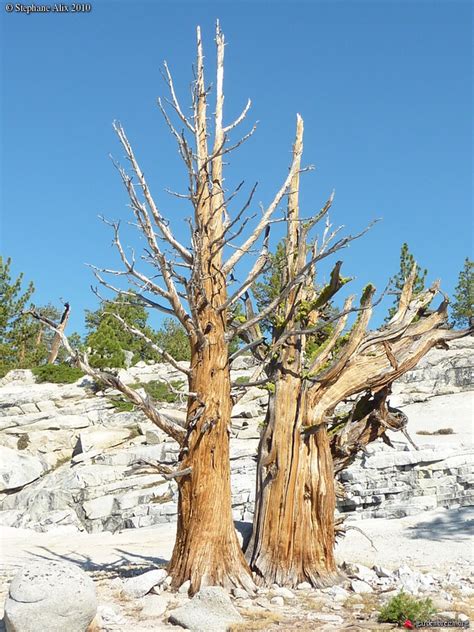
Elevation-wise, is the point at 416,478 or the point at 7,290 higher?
the point at 7,290

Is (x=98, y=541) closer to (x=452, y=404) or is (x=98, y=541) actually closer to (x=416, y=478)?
(x=416, y=478)

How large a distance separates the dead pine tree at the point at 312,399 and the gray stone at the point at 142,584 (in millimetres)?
1370

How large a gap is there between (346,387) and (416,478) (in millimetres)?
8016

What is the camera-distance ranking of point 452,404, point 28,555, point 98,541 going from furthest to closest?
point 452,404 < point 98,541 < point 28,555

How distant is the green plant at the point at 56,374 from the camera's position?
109 feet

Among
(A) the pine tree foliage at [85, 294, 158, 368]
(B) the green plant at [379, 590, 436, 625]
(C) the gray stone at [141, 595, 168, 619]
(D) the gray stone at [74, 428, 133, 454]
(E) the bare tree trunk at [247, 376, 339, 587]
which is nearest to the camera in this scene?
(B) the green plant at [379, 590, 436, 625]

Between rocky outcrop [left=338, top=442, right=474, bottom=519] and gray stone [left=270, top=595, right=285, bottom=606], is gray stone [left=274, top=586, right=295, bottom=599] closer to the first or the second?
gray stone [left=270, top=595, right=285, bottom=606]

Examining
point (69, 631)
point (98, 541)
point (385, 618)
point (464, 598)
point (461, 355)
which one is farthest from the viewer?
point (461, 355)

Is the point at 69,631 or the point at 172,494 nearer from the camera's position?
the point at 69,631

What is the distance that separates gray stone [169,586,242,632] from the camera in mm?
6656

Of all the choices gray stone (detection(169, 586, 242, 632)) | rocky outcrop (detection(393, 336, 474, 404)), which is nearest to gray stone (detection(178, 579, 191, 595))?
gray stone (detection(169, 586, 242, 632))

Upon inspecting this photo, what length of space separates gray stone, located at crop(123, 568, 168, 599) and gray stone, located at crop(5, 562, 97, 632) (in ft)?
5.00

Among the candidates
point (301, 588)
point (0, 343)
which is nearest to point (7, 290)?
point (0, 343)

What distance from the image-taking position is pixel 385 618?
683 cm
